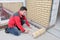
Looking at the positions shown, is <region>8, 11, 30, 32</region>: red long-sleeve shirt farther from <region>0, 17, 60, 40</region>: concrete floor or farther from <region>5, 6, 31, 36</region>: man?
<region>0, 17, 60, 40</region>: concrete floor

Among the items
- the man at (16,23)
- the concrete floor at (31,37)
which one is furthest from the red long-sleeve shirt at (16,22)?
the concrete floor at (31,37)

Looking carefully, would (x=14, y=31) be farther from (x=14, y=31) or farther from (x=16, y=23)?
(x=16, y=23)

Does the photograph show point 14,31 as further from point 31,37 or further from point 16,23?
point 31,37

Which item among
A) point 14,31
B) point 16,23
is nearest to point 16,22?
point 16,23

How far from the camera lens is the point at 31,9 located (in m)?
3.35

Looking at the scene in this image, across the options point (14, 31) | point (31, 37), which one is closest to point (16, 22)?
point (14, 31)

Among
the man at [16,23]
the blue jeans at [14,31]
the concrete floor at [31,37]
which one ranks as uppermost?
the man at [16,23]

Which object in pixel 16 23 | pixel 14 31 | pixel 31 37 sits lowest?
pixel 31 37

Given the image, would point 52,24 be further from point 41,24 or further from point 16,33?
point 16,33

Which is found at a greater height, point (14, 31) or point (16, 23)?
point (16, 23)

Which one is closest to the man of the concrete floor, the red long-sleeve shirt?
the red long-sleeve shirt

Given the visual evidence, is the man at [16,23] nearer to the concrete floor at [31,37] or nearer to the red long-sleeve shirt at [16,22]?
the red long-sleeve shirt at [16,22]

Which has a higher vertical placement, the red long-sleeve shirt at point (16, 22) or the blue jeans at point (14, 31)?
the red long-sleeve shirt at point (16, 22)

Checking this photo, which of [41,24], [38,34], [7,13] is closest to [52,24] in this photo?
[41,24]
